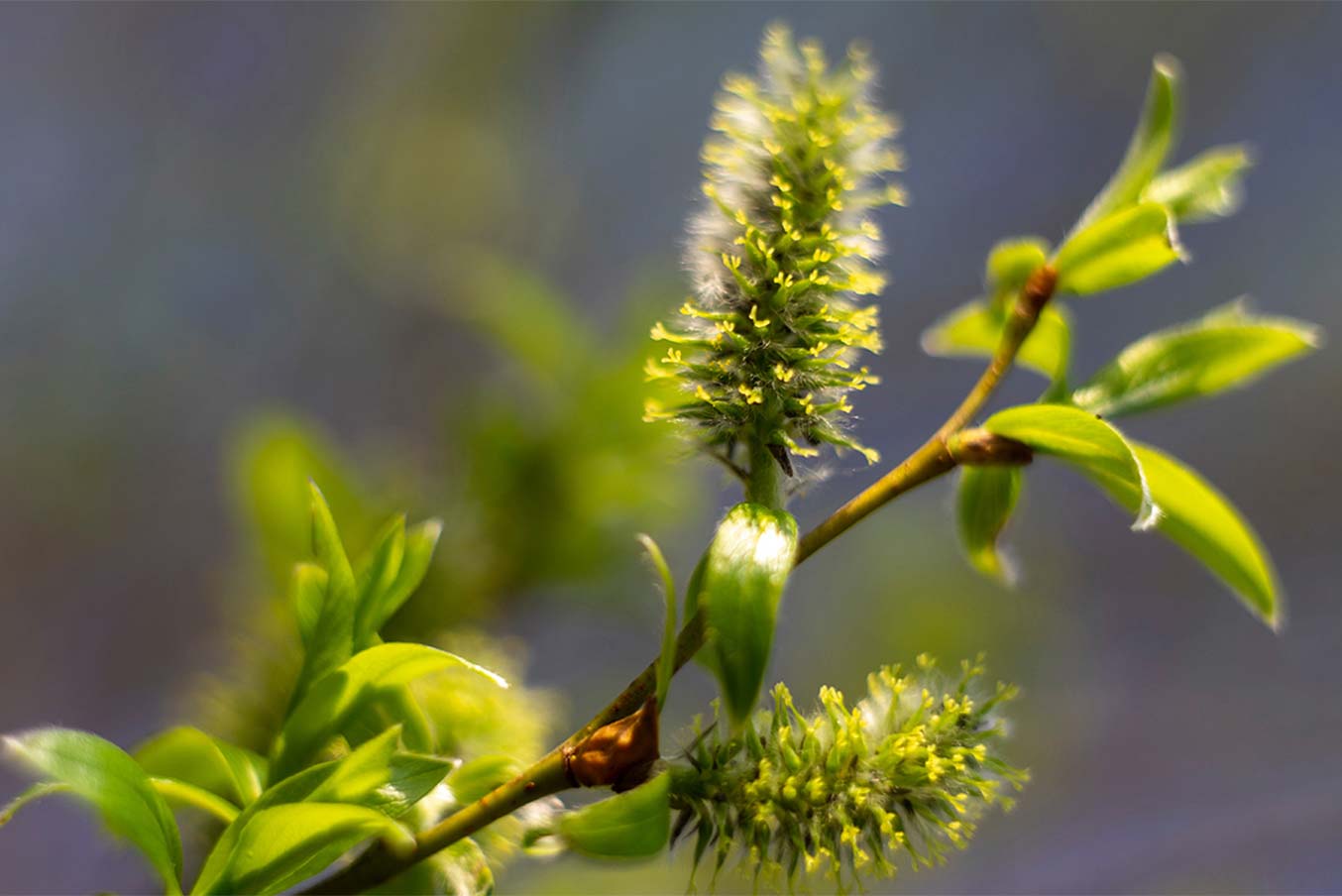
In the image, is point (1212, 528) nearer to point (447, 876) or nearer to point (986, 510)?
point (986, 510)

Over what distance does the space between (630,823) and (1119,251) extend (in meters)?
0.25

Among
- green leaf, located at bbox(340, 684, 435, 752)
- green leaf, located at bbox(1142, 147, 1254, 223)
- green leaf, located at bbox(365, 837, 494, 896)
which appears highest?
green leaf, located at bbox(1142, 147, 1254, 223)

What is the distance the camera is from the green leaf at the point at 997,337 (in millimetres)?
385

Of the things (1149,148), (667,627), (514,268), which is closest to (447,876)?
(667,627)

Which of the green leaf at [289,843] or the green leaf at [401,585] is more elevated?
the green leaf at [401,585]

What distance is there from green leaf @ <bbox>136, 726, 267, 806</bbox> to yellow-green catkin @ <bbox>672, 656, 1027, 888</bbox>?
0.49 feet

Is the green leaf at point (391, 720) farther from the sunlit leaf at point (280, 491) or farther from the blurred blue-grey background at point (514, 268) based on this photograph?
the blurred blue-grey background at point (514, 268)

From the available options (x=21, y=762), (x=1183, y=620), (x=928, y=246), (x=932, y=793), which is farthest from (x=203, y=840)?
(x=1183, y=620)

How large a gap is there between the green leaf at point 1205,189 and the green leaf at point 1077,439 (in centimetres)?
11

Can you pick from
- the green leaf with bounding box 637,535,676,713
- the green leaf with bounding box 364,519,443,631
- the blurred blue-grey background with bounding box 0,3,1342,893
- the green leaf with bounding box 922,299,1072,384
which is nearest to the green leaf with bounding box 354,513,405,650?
the green leaf with bounding box 364,519,443,631

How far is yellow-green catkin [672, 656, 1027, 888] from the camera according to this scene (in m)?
0.29

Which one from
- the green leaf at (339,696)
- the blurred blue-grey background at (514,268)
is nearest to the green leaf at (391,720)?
the green leaf at (339,696)

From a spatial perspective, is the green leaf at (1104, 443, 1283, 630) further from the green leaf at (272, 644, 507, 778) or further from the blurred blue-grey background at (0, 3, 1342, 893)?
the blurred blue-grey background at (0, 3, 1342, 893)

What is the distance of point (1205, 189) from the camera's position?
14.8 inches
